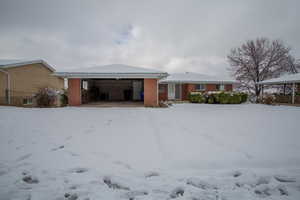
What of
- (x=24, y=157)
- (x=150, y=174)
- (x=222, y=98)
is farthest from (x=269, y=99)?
(x=24, y=157)

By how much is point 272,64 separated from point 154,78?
20068 millimetres

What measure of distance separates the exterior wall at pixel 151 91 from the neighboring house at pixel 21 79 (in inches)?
271

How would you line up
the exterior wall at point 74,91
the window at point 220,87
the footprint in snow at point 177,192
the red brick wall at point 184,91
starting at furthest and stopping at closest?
the window at point 220,87
the red brick wall at point 184,91
the exterior wall at point 74,91
the footprint in snow at point 177,192

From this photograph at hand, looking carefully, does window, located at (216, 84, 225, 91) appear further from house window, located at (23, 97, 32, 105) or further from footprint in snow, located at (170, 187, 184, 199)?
house window, located at (23, 97, 32, 105)

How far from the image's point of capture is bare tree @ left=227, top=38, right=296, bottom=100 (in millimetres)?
20812

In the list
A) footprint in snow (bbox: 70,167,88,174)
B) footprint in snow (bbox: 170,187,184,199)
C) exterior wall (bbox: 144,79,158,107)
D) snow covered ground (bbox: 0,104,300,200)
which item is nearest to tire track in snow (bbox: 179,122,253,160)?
snow covered ground (bbox: 0,104,300,200)

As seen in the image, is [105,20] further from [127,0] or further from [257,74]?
[257,74]

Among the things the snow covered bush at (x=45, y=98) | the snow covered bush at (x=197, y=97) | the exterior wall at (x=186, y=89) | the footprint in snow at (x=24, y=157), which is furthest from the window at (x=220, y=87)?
the footprint in snow at (x=24, y=157)

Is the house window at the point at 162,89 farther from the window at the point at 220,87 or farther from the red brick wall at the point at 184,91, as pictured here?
the window at the point at 220,87

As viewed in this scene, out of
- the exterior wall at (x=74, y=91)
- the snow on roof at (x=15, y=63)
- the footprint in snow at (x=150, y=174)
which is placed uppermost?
the snow on roof at (x=15, y=63)

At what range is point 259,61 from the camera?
2091 cm

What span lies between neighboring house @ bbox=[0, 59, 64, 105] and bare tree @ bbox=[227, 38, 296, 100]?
23.3m

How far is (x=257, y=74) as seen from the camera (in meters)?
21.3

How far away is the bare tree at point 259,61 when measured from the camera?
20812mm
